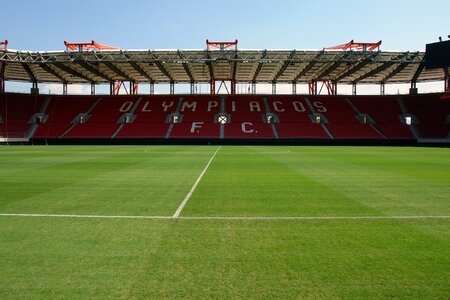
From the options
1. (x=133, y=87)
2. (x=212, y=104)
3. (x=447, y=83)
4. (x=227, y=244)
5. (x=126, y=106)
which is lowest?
(x=227, y=244)

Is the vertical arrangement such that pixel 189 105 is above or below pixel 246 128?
above

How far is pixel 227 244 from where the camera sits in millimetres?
5586

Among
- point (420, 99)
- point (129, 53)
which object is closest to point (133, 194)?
point (129, 53)

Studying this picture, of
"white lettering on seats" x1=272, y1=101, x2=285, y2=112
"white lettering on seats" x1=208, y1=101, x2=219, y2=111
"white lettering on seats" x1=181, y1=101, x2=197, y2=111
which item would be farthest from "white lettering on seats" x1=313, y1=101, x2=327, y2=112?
"white lettering on seats" x1=181, y1=101, x2=197, y2=111

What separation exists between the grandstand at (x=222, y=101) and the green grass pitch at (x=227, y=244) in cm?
3169

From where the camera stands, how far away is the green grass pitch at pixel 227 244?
4.01 meters

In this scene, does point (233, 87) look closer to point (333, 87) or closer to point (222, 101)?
point (222, 101)

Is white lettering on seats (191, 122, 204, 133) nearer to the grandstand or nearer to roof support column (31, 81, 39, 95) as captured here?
the grandstand

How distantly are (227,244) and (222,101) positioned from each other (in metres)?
50.3

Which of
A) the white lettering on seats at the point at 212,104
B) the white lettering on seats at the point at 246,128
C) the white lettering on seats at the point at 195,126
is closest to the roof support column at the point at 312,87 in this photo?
the white lettering on seats at the point at 246,128

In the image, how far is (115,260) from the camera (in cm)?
486

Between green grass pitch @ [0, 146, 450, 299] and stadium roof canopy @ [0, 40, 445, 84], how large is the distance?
3114 cm

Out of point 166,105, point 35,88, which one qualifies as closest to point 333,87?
point 166,105

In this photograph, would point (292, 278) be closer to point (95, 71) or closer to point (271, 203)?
point (271, 203)
